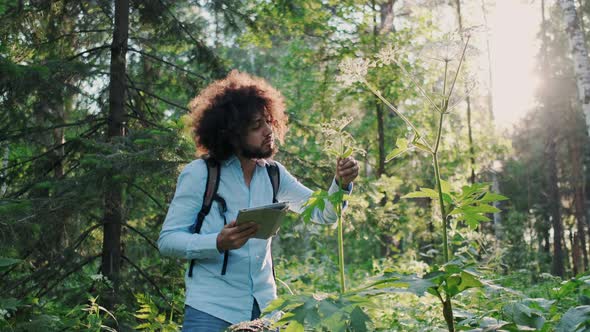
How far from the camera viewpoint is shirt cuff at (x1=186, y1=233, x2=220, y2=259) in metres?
2.68

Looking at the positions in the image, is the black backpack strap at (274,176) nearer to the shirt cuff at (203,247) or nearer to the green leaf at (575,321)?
the shirt cuff at (203,247)

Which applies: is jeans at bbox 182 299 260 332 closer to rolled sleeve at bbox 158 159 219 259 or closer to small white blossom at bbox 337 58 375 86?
rolled sleeve at bbox 158 159 219 259

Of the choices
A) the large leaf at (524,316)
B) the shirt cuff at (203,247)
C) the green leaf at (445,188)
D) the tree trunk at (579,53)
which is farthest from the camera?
the tree trunk at (579,53)

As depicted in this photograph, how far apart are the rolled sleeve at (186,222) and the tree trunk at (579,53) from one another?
11.8 metres

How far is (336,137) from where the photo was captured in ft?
7.13

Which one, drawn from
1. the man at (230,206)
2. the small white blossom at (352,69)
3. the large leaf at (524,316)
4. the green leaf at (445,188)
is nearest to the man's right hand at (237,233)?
the man at (230,206)

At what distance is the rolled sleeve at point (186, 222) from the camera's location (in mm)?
2715

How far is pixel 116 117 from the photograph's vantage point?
6402 mm

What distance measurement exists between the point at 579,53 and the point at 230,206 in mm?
12165

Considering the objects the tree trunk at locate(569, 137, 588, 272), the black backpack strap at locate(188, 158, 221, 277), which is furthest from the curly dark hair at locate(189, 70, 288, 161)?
the tree trunk at locate(569, 137, 588, 272)

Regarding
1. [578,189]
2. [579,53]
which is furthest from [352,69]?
[578,189]

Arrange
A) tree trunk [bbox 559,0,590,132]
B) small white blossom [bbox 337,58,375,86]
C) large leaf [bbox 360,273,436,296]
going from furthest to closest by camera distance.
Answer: tree trunk [bbox 559,0,590,132]
small white blossom [bbox 337,58,375,86]
large leaf [bbox 360,273,436,296]

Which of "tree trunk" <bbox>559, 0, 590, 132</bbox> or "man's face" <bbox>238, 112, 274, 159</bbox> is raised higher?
"tree trunk" <bbox>559, 0, 590, 132</bbox>

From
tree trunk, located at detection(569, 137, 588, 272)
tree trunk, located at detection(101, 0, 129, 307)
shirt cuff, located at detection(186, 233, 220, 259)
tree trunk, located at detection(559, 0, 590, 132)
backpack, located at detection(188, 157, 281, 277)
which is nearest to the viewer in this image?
shirt cuff, located at detection(186, 233, 220, 259)
